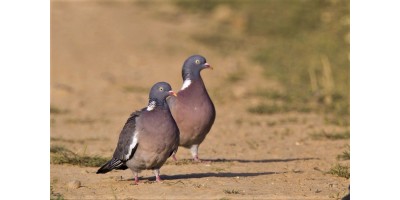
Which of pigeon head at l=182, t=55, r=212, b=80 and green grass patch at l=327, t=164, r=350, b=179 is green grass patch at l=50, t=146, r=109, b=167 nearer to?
pigeon head at l=182, t=55, r=212, b=80

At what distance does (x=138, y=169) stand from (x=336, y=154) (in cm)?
306

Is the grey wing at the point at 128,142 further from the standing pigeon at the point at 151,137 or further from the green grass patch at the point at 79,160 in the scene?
the green grass patch at the point at 79,160

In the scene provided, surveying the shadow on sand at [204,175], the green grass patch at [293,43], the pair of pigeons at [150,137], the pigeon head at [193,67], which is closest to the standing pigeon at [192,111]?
the pigeon head at [193,67]

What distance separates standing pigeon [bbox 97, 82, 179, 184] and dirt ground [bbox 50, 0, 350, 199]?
0.22 m

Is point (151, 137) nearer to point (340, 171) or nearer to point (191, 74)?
point (191, 74)

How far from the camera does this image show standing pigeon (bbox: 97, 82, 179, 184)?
7.07 meters

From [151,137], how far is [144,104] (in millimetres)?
6509

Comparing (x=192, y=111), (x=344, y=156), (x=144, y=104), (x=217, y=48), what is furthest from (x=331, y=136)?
(x=217, y=48)

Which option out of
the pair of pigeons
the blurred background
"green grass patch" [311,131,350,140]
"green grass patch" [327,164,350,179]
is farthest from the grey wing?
the blurred background

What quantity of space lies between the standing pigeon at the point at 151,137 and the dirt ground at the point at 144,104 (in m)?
0.22

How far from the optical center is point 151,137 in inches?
278

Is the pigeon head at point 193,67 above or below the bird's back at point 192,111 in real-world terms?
above

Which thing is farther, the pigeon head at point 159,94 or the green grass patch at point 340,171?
the green grass patch at point 340,171

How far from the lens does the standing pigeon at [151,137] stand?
707cm
